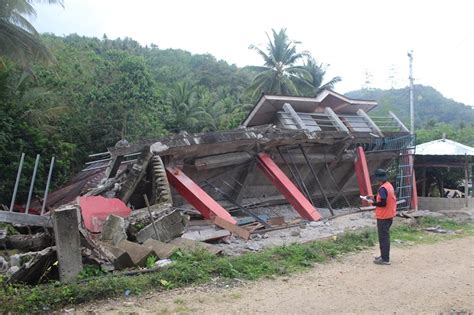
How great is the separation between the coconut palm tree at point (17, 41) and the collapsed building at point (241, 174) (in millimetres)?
4184

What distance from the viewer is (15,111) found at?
52.0 ft

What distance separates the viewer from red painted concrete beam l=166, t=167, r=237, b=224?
9.76 m

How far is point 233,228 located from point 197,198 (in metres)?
1.22

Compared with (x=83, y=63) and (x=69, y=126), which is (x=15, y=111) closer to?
(x=69, y=126)

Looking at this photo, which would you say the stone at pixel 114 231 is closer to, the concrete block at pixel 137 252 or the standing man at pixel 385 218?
the concrete block at pixel 137 252

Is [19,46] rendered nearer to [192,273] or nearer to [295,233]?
[295,233]

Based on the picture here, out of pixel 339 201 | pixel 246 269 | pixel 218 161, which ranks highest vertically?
pixel 218 161

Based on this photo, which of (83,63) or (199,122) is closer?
(83,63)

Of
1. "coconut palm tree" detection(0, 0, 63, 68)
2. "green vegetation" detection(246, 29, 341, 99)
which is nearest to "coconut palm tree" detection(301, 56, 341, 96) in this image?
"green vegetation" detection(246, 29, 341, 99)

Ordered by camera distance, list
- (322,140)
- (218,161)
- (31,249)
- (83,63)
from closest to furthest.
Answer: (31,249)
(218,161)
(322,140)
(83,63)

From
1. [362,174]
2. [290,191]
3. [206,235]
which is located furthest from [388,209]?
[362,174]

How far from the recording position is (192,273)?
608 centimetres

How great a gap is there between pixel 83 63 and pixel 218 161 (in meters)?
17.8

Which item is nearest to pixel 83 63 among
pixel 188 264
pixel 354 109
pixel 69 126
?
pixel 69 126
